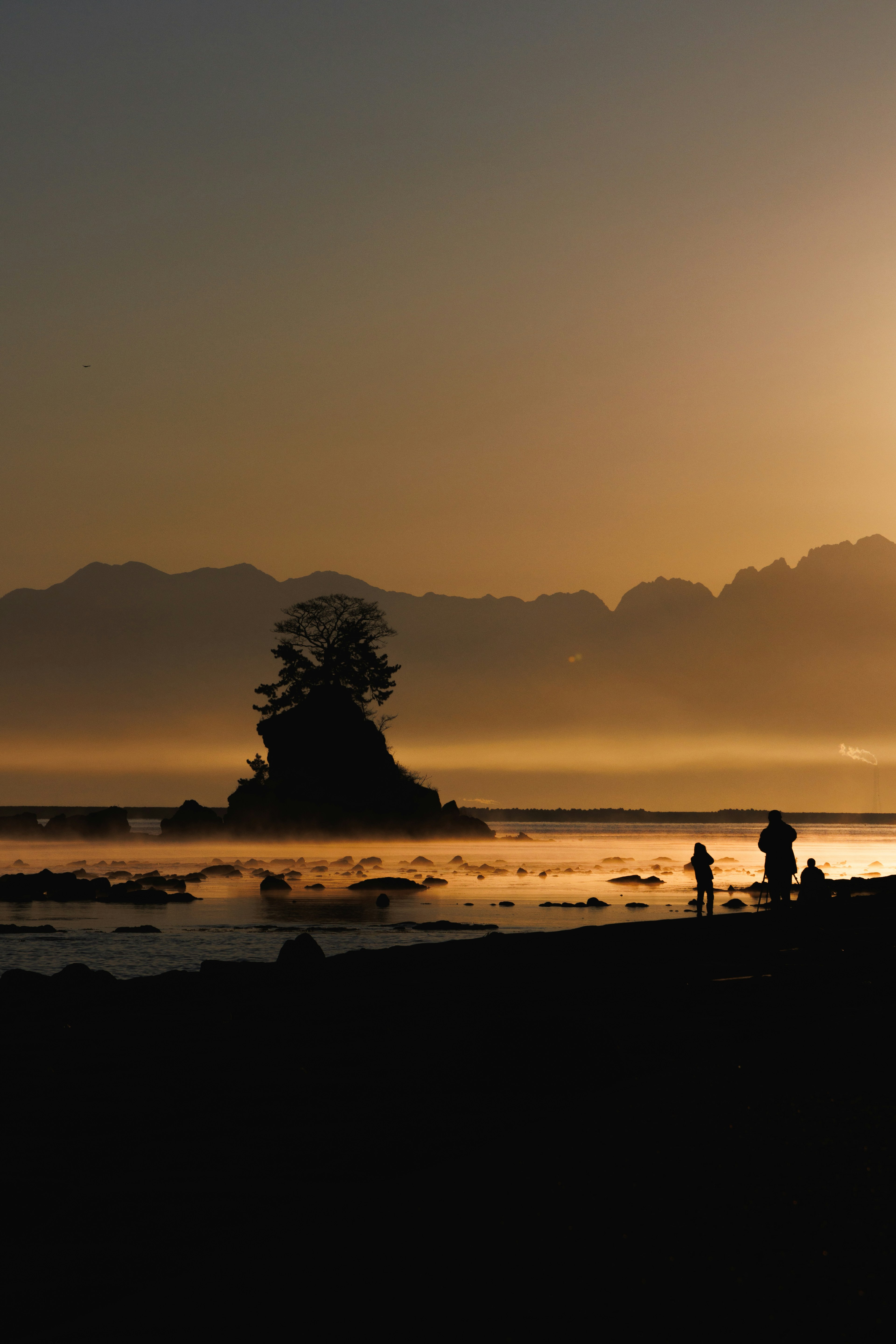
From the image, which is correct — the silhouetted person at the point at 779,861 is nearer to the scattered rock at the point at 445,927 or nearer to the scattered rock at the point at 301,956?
the scattered rock at the point at 301,956

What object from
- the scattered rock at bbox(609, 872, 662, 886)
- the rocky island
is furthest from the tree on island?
the scattered rock at bbox(609, 872, 662, 886)

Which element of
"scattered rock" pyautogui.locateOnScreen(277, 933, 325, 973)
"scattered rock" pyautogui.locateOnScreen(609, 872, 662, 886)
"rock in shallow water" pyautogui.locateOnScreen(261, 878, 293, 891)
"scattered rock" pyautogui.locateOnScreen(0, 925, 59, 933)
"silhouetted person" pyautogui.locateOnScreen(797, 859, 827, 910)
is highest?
"silhouetted person" pyautogui.locateOnScreen(797, 859, 827, 910)

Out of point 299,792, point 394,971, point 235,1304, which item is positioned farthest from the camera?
point 299,792

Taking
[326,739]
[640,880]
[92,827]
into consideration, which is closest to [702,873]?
[640,880]

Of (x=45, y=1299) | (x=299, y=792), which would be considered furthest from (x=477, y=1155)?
(x=299, y=792)

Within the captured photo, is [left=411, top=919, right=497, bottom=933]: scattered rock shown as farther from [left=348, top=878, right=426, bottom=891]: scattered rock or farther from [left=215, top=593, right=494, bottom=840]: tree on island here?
[left=215, top=593, right=494, bottom=840]: tree on island

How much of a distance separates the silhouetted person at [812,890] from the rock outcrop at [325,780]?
65896 millimetres

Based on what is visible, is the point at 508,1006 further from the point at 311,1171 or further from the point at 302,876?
the point at 302,876

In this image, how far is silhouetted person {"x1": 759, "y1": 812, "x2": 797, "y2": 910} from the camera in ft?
94.9

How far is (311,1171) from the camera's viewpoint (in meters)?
8.61

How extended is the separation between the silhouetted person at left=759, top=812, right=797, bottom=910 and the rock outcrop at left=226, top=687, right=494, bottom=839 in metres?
66.9

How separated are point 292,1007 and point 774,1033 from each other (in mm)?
7990

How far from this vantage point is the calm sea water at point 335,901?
34688 mm

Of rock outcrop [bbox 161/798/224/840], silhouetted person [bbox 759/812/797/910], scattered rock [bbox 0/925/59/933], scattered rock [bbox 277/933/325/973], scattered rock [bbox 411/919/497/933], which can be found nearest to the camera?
scattered rock [bbox 277/933/325/973]
